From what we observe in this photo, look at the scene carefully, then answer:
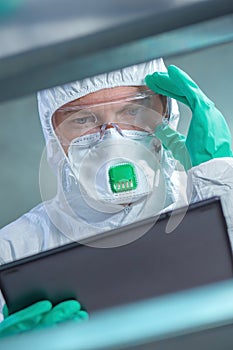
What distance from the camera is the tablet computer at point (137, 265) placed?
0.91 m

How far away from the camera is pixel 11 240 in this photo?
141 centimetres

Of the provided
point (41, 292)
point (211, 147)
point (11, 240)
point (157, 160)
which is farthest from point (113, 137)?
point (41, 292)

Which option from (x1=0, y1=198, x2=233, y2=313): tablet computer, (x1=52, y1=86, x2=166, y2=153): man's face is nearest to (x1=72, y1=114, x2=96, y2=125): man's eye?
(x1=52, y1=86, x2=166, y2=153): man's face

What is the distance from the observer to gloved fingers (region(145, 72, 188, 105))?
133cm

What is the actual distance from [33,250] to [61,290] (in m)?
0.43

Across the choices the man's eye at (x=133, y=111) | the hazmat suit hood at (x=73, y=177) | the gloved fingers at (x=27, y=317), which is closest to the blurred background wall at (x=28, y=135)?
the hazmat suit hood at (x=73, y=177)

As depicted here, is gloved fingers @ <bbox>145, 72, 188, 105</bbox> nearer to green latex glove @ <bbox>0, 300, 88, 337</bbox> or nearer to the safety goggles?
the safety goggles

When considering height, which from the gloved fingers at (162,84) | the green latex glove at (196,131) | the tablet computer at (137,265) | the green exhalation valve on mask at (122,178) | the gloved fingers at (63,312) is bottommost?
the gloved fingers at (63,312)

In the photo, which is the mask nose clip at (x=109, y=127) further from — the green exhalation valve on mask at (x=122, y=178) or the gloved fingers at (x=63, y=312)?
the gloved fingers at (x=63, y=312)

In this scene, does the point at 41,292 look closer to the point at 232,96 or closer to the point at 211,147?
the point at 211,147

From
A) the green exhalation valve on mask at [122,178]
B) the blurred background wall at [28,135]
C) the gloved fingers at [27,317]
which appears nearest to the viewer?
the gloved fingers at [27,317]

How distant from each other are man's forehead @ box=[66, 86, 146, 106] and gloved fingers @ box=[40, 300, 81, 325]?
589mm

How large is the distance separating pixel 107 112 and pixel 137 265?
1.78 feet

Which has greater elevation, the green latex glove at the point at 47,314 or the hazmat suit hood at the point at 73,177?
the hazmat suit hood at the point at 73,177
